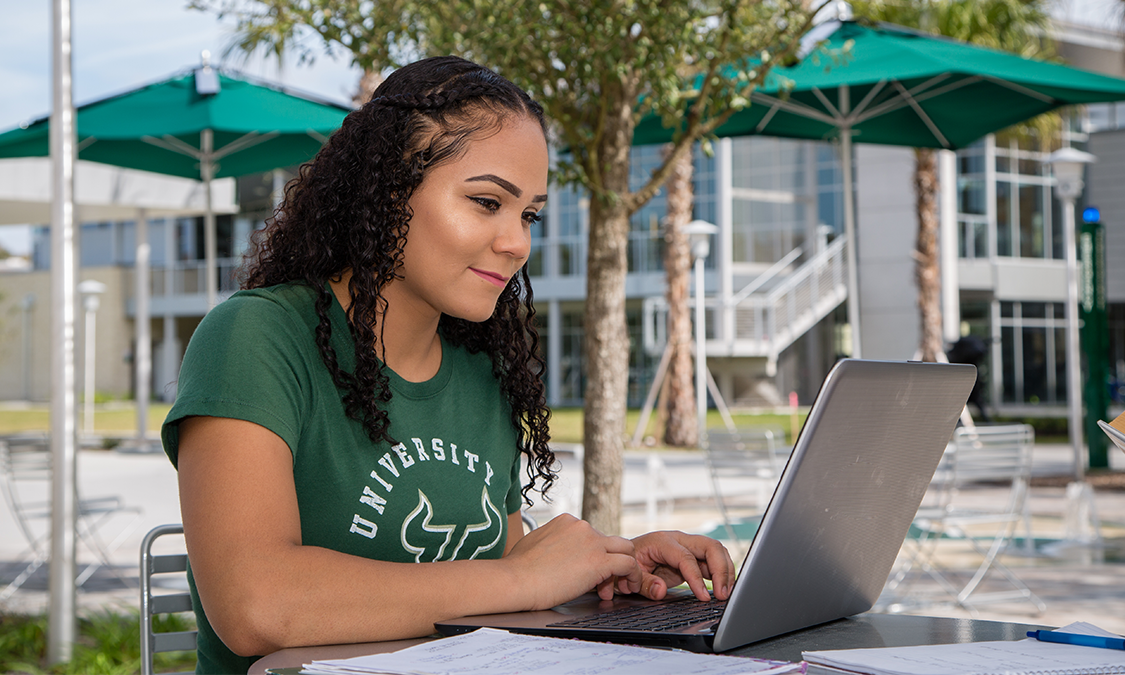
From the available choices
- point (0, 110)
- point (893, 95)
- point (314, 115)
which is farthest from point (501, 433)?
point (0, 110)

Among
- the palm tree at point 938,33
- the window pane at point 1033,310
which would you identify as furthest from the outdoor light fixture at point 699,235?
the window pane at point 1033,310

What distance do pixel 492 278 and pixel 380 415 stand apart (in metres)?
0.25

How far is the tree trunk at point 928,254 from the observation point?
661 inches

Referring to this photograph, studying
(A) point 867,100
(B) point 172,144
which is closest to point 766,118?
(A) point 867,100

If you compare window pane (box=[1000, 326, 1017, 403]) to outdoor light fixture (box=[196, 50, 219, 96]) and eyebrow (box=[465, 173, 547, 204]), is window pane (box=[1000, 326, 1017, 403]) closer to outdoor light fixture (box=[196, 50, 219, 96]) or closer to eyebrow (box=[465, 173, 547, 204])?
outdoor light fixture (box=[196, 50, 219, 96])

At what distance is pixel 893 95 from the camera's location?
7203mm

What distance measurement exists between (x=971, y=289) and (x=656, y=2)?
70.2ft

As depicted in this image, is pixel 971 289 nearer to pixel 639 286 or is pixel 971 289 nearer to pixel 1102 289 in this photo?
pixel 639 286

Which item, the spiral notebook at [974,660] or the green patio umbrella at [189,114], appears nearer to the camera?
the spiral notebook at [974,660]

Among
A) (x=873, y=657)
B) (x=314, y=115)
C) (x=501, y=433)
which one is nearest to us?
(x=873, y=657)

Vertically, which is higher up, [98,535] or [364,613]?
[364,613]

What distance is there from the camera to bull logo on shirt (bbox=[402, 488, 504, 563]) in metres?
1.60

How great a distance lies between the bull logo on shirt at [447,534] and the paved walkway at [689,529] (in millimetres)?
2752

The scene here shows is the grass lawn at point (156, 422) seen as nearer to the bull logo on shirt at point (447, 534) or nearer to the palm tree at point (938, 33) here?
the palm tree at point (938, 33)
